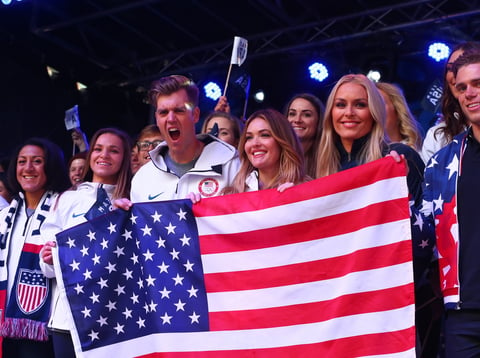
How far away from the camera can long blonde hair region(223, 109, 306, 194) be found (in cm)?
Answer: 396

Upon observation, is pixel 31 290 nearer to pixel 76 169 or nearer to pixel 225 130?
pixel 76 169

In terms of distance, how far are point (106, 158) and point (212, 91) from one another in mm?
5736

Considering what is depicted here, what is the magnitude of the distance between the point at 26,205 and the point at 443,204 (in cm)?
320

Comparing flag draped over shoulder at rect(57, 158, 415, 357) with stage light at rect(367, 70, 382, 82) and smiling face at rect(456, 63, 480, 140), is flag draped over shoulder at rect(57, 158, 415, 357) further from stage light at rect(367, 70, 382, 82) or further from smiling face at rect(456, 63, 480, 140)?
stage light at rect(367, 70, 382, 82)

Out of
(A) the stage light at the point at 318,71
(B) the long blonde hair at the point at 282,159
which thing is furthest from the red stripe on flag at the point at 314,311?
(A) the stage light at the point at 318,71

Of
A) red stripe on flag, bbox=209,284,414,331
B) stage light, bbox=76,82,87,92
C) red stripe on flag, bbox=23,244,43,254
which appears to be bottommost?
red stripe on flag, bbox=209,284,414,331

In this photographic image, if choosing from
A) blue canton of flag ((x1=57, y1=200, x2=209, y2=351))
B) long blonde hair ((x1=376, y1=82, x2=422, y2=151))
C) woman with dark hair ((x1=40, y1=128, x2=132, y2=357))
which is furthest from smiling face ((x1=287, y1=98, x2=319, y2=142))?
blue canton of flag ((x1=57, y1=200, x2=209, y2=351))

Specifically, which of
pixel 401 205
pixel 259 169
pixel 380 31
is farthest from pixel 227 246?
pixel 380 31

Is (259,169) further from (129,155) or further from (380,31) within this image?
(380,31)

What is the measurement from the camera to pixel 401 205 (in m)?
3.35

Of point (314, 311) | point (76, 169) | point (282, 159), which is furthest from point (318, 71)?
point (314, 311)

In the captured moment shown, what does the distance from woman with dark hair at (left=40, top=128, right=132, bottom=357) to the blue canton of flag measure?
1.23 ft

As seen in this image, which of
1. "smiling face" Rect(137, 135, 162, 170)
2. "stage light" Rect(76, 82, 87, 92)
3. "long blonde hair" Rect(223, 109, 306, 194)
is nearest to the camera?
"long blonde hair" Rect(223, 109, 306, 194)

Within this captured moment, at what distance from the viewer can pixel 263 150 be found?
4.04 m
